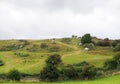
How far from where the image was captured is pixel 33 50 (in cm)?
13675

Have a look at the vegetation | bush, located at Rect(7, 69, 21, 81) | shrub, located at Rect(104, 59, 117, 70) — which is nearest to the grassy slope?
the vegetation

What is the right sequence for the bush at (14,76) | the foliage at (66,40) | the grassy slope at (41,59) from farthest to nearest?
the foliage at (66,40)
the grassy slope at (41,59)
the bush at (14,76)

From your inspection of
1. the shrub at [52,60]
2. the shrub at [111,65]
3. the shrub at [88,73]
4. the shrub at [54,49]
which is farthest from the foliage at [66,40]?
the shrub at [88,73]

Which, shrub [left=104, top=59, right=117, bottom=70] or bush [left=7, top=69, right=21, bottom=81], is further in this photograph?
shrub [left=104, top=59, right=117, bottom=70]

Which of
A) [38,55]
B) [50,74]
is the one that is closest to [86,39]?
[38,55]

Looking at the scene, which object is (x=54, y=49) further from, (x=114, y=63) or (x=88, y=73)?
(x=88, y=73)

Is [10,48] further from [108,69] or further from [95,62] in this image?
[108,69]

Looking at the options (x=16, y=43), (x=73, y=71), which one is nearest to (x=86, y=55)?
(x=73, y=71)

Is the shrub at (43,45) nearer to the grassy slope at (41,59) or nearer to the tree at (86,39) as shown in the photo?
the grassy slope at (41,59)

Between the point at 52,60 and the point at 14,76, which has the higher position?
the point at 52,60

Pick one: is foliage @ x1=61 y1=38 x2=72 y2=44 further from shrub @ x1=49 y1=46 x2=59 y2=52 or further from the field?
shrub @ x1=49 y1=46 x2=59 y2=52

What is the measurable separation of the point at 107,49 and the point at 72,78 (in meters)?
52.0

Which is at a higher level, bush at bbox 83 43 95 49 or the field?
bush at bbox 83 43 95 49

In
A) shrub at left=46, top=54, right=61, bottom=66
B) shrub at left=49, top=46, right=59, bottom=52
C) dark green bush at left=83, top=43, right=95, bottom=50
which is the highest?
dark green bush at left=83, top=43, right=95, bottom=50
